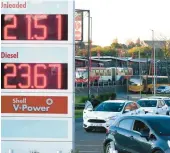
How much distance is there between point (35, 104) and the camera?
38.8 ft

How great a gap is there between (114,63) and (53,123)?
100183 millimetres

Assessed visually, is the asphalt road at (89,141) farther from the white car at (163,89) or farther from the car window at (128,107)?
the white car at (163,89)

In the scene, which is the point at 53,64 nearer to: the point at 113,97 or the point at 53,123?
the point at 53,123

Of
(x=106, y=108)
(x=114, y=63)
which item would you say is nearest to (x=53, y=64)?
(x=106, y=108)

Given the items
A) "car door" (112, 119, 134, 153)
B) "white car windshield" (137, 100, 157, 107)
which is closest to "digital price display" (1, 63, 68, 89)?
"car door" (112, 119, 134, 153)

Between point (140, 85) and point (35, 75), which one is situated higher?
point (35, 75)

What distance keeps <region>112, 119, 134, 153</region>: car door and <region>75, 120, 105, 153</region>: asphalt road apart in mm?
3020

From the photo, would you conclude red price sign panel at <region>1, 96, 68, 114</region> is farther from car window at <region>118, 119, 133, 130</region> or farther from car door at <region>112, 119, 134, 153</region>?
car window at <region>118, 119, 133, 130</region>

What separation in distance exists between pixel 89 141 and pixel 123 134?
23.0 feet

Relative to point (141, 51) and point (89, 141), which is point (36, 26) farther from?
point (141, 51)

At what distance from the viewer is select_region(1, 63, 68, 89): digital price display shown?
1129cm

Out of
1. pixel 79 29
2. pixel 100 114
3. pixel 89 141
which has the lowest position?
pixel 89 141

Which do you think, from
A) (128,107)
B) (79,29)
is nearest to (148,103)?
(79,29)

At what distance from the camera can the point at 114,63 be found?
111812 millimetres
